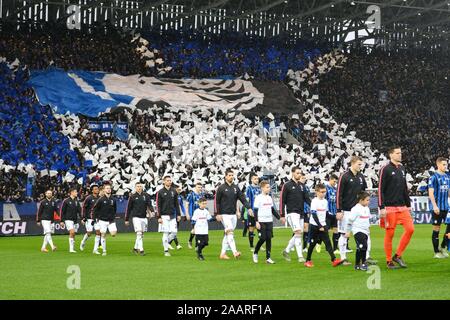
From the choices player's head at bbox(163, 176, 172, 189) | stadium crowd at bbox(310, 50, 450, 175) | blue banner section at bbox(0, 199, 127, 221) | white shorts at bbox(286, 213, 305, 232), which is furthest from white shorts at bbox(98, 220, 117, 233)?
stadium crowd at bbox(310, 50, 450, 175)

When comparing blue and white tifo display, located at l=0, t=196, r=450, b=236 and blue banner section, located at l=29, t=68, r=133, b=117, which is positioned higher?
blue banner section, located at l=29, t=68, r=133, b=117

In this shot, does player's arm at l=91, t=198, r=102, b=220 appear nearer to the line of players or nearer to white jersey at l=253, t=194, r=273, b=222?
the line of players

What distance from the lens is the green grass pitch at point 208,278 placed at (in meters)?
14.1

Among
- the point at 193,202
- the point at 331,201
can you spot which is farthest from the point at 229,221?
the point at 193,202

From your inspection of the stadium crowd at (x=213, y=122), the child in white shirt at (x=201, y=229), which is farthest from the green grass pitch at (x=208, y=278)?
the stadium crowd at (x=213, y=122)

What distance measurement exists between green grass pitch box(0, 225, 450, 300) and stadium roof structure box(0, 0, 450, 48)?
28635mm

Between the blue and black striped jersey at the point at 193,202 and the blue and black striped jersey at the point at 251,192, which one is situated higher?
the blue and black striped jersey at the point at 251,192

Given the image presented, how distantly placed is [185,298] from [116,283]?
3.01 metres

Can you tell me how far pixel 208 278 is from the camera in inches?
674

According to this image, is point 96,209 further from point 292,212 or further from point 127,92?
point 127,92

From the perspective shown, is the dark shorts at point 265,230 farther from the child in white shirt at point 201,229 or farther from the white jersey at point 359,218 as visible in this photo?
the white jersey at point 359,218

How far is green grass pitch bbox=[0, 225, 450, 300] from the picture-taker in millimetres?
14125

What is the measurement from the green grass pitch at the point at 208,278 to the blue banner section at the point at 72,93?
21.7 meters

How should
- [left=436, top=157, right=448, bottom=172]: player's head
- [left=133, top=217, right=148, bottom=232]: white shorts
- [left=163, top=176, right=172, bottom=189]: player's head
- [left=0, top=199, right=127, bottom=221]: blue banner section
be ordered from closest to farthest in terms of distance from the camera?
[left=436, top=157, right=448, bottom=172]: player's head, [left=163, top=176, right=172, bottom=189]: player's head, [left=133, top=217, right=148, bottom=232]: white shorts, [left=0, top=199, right=127, bottom=221]: blue banner section
